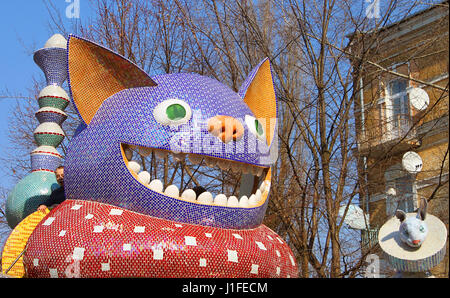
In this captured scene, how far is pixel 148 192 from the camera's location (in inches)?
226

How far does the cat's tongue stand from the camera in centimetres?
536

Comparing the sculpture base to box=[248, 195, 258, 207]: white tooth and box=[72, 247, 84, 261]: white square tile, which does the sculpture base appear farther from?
box=[72, 247, 84, 261]: white square tile

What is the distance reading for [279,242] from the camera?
21.1ft

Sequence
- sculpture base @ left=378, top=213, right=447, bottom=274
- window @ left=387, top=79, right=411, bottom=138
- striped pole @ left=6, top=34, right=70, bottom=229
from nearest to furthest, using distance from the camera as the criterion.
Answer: sculpture base @ left=378, top=213, right=447, bottom=274 → striped pole @ left=6, top=34, right=70, bottom=229 → window @ left=387, top=79, right=411, bottom=138

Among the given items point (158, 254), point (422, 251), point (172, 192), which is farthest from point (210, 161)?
point (422, 251)

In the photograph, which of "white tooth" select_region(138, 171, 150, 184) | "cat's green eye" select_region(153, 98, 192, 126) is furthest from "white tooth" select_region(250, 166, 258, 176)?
"white tooth" select_region(138, 171, 150, 184)

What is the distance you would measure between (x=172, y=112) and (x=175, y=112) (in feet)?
0.10

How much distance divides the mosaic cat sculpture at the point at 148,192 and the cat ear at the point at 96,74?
0.01m

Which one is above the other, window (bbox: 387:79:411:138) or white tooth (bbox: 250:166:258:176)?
window (bbox: 387:79:411:138)

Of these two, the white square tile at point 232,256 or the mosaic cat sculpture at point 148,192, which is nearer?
the mosaic cat sculpture at point 148,192

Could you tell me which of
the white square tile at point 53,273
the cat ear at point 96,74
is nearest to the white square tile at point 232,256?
the white square tile at point 53,273

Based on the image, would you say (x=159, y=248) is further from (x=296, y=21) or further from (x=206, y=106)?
(x=296, y=21)

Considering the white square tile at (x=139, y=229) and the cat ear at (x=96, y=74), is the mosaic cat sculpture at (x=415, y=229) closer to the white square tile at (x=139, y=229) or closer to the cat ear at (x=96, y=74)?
the white square tile at (x=139, y=229)

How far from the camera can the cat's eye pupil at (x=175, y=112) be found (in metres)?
5.90
